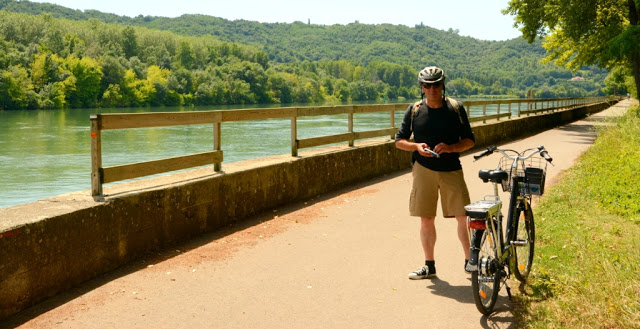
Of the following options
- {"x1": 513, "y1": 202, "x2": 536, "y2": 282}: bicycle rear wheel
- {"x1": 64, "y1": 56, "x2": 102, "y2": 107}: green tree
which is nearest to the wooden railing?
{"x1": 513, "y1": 202, "x2": 536, "y2": 282}: bicycle rear wheel

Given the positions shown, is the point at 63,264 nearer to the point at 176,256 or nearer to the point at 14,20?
the point at 176,256

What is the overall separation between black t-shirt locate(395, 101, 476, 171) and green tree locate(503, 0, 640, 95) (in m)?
20.4

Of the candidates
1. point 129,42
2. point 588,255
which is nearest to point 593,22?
point 588,255

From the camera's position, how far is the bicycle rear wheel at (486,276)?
4.64m

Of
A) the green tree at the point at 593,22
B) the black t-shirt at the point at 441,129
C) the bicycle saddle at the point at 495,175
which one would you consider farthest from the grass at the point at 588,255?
the green tree at the point at 593,22

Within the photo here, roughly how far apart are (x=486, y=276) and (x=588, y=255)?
1746 millimetres

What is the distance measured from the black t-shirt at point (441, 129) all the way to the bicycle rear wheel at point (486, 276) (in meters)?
0.90

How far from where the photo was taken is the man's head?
5.27 metres

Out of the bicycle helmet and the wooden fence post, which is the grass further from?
the wooden fence post

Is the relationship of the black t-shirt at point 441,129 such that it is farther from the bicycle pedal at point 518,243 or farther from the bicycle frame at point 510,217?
the bicycle pedal at point 518,243

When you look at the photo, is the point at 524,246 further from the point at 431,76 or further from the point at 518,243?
the point at 431,76

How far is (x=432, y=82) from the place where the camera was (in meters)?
5.27

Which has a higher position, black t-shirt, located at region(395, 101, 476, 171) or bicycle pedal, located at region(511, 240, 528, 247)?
black t-shirt, located at region(395, 101, 476, 171)

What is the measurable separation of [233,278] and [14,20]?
123 meters
